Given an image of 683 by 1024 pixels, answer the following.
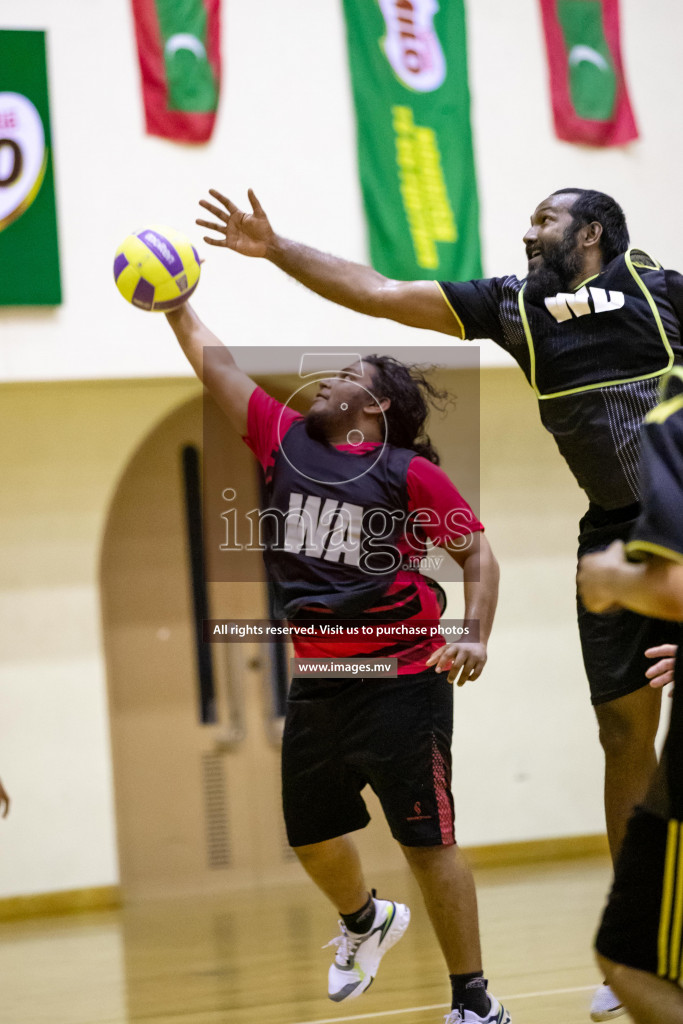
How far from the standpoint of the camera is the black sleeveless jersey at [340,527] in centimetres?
389

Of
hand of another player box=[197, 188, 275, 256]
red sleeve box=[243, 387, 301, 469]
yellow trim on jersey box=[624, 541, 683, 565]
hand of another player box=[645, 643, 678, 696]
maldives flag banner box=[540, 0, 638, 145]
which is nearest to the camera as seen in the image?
yellow trim on jersey box=[624, 541, 683, 565]

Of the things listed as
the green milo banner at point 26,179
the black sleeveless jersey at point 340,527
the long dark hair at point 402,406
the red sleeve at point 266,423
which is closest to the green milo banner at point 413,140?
the green milo banner at point 26,179

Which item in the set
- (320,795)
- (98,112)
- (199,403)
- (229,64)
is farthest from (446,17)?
(320,795)

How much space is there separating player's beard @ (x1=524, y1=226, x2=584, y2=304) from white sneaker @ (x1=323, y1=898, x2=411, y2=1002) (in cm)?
224

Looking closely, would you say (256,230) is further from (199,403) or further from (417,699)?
(199,403)

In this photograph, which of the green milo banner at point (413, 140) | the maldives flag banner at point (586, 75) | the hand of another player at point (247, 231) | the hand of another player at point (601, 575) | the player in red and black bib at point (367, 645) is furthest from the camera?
the maldives flag banner at point (586, 75)

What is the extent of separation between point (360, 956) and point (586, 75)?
6555 millimetres

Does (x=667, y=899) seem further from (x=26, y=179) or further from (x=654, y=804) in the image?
(x=26, y=179)

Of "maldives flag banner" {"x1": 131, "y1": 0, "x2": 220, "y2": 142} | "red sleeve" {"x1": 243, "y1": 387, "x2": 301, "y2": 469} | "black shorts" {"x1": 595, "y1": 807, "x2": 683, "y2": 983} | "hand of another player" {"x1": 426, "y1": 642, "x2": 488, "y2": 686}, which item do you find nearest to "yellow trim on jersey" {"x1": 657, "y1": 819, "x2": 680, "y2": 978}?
"black shorts" {"x1": 595, "y1": 807, "x2": 683, "y2": 983}

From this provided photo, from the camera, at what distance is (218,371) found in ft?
13.9

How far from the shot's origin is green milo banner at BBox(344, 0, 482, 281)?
7.93m

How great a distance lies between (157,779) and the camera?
28.9 ft

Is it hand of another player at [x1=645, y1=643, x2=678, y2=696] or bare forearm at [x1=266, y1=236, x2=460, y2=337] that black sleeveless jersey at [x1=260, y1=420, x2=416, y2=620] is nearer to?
bare forearm at [x1=266, y1=236, x2=460, y2=337]

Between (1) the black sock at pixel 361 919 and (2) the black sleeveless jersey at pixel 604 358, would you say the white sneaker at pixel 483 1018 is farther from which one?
(2) the black sleeveless jersey at pixel 604 358
